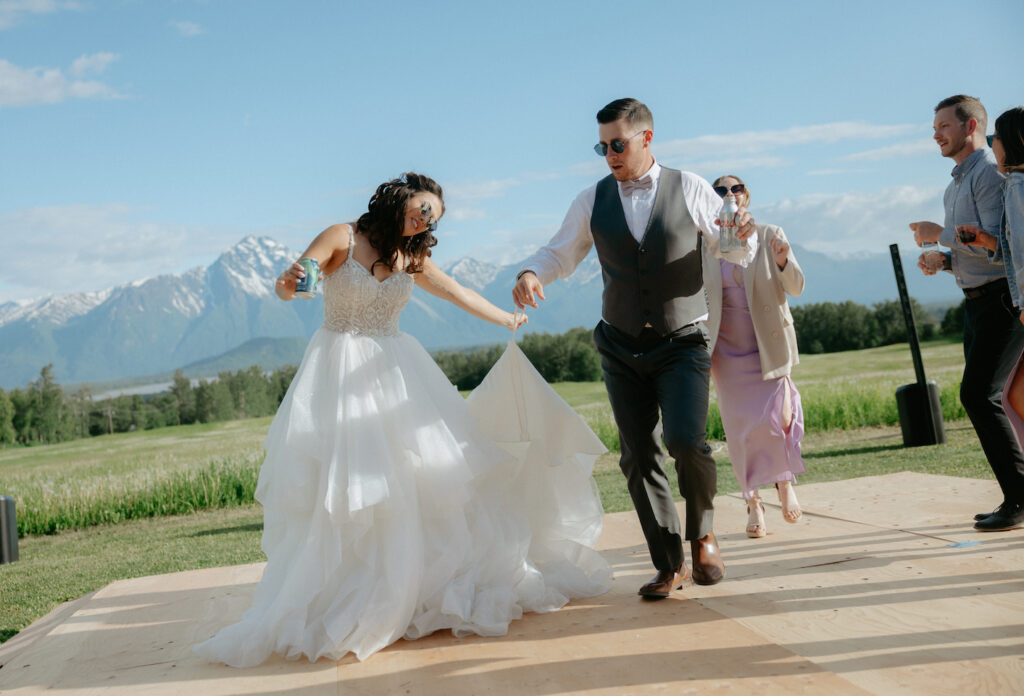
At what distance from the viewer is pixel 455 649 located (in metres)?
3.81

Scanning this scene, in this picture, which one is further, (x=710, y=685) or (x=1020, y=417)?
(x=1020, y=417)

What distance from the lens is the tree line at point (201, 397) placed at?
38062mm

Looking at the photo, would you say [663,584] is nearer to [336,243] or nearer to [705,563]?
[705,563]

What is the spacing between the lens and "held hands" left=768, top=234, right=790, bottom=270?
543cm

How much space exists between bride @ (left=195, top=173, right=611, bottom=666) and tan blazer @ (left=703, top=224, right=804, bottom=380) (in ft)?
4.97

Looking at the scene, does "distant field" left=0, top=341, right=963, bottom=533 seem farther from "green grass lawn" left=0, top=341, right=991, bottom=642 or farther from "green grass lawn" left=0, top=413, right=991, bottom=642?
"green grass lawn" left=0, top=413, right=991, bottom=642

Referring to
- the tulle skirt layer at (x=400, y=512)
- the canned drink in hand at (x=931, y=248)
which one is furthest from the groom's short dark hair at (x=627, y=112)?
the canned drink in hand at (x=931, y=248)

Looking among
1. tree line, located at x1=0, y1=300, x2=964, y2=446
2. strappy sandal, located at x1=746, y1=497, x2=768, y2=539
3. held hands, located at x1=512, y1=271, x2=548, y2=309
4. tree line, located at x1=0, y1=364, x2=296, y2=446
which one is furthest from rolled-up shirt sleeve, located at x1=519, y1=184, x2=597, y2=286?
tree line, located at x1=0, y1=364, x2=296, y2=446

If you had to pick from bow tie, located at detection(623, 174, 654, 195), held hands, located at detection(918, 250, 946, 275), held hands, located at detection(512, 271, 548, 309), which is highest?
bow tie, located at detection(623, 174, 654, 195)

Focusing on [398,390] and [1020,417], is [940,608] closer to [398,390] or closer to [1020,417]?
[1020,417]

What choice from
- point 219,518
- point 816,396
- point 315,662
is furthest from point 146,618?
point 816,396

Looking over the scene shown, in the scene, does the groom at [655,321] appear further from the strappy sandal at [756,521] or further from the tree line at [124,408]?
the tree line at [124,408]

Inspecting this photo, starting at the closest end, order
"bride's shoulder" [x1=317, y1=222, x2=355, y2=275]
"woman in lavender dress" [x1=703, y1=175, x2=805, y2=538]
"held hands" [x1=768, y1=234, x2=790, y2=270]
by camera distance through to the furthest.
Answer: "bride's shoulder" [x1=317, y1=222, x2=355, y2=275]
"held hands" [x1=768, y1=234, x2=790, y2=270]
"woman in lavender dress" [x1=703, y1=175, x2=805, y2=538]

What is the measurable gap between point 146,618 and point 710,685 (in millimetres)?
3498
